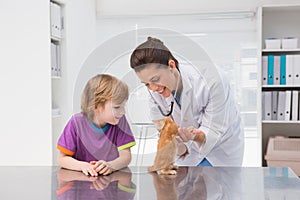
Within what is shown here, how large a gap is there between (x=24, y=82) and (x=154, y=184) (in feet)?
6.25

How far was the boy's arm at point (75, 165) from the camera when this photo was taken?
1188mm

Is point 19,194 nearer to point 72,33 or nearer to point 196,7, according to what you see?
point 72,33

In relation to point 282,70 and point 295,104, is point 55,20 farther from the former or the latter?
point 295,104

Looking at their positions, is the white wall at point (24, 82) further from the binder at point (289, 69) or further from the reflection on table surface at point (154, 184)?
the binder at point (289, 69)

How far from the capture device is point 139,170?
1218 mm

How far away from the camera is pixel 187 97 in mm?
1308

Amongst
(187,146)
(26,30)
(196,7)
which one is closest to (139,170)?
(187,146)

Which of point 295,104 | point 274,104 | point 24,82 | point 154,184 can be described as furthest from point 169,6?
point 154,184

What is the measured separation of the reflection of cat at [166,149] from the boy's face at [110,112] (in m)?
0.10

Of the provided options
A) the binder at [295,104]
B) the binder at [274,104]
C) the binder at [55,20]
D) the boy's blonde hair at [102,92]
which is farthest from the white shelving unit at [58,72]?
the boy's blonde hair at [102,92]

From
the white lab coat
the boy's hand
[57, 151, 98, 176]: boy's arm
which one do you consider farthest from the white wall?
the boy's hand

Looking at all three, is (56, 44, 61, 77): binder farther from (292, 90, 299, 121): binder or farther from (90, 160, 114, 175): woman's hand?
(90, 160, 114, 175): woman's hand

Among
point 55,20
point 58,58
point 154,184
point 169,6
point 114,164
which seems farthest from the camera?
point 169,6

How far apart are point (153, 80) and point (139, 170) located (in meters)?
0.29
